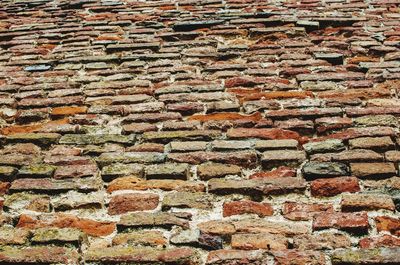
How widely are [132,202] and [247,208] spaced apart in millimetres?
405

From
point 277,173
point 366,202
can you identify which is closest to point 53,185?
point 277,173

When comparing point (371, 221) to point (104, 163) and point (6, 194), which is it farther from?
point (6, 194)

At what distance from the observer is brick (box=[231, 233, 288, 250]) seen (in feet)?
4.91

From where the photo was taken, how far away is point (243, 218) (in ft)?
5.32

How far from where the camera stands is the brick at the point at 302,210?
1.61 metres

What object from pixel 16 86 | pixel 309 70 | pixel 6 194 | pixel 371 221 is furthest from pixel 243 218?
pixel 16 86

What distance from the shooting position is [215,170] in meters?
1.83

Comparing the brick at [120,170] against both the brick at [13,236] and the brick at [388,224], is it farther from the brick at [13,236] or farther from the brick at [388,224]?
the brick at [388,224]

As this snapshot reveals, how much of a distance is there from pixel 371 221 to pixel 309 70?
110 centimetres

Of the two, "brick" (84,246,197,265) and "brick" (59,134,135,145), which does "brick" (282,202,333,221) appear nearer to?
"brick" (84,246,197,265)

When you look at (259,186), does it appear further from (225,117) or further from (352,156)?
(225,117)

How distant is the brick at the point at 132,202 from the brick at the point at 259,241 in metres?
0.34

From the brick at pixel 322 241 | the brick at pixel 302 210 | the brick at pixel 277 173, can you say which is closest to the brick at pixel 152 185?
the brick at pixel 277 173

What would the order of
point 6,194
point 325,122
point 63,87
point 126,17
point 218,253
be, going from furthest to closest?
point 126,17, point 63,87, point 325,122, point 6,194, point 218,253
